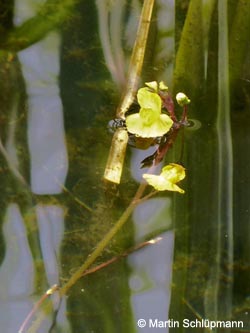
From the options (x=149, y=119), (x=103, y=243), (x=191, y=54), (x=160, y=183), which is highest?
(x=191, y=54)

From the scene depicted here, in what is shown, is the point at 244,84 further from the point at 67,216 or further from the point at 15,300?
the point at 15,300

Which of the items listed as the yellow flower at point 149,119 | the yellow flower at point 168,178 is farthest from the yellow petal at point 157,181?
the yellow flower at point 149,119

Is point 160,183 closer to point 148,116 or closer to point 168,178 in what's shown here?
point 168,178

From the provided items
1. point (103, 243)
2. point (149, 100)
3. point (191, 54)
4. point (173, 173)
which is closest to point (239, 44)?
point (191, 54)

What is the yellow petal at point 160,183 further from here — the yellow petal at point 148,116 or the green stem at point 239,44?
the green stem at point 239,44

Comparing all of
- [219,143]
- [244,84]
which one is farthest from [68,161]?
[244,84]

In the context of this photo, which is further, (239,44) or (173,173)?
(239,44)

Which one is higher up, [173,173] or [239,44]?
→ [239,44]

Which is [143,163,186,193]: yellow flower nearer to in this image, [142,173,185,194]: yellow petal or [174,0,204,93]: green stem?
[142,173,185,194]: yellow petal
